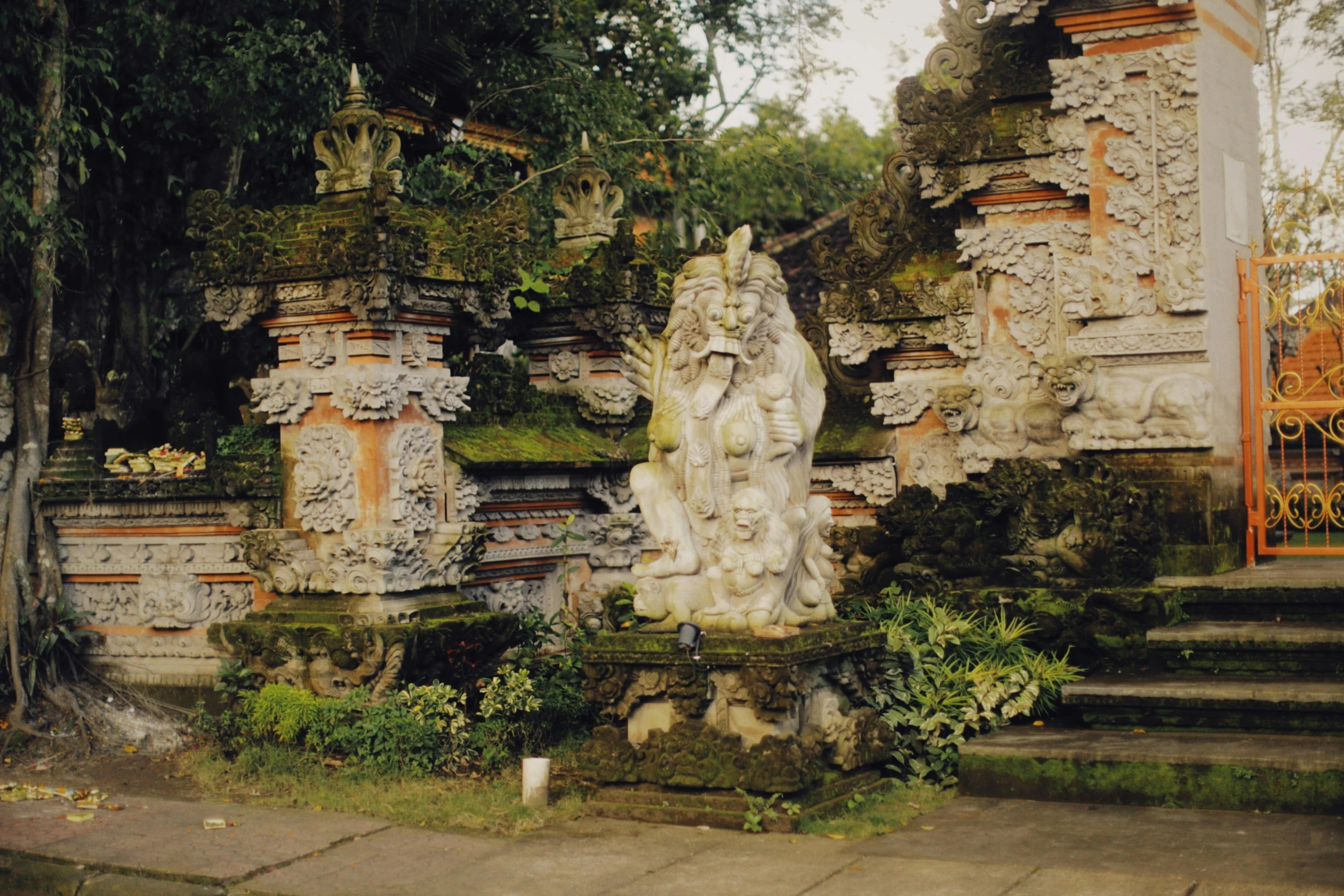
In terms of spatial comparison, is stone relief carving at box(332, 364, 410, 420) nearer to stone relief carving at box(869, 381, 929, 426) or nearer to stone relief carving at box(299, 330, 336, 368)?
stone relief carving at box(299, 330, 336, 368)

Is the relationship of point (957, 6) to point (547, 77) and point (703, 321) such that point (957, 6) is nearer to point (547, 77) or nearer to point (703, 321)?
point (703, 321)

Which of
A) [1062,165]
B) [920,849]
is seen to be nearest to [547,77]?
[1062,165]

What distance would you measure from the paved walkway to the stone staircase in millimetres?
115

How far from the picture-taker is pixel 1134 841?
5.70m

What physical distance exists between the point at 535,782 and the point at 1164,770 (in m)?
2.75

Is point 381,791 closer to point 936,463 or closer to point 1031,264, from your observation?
point 936,463

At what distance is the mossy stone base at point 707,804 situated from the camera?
6.23 meters

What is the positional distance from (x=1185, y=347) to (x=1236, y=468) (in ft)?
3.03

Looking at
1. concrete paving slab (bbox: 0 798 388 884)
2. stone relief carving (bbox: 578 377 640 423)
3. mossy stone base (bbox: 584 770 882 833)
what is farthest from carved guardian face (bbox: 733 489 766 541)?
stone relief carving (bbox: 578 377 640 423)

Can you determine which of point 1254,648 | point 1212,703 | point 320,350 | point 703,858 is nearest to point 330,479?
point 320,350

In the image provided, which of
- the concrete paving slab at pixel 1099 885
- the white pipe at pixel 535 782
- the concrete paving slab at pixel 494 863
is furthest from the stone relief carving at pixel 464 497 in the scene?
the concrete paving slab at pixel 1099 885

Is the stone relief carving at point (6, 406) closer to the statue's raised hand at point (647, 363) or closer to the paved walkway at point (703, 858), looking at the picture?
the paved walkway at point (703, 858)

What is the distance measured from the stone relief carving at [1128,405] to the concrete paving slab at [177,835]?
432cm

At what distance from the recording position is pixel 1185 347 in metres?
8.02
